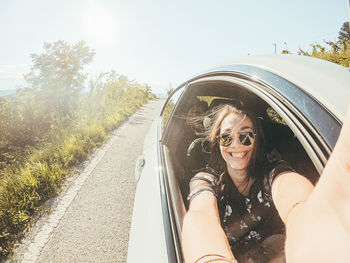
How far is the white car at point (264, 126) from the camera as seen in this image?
60 cm

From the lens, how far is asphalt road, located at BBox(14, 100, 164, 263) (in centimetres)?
185

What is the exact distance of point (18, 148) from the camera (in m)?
4.20

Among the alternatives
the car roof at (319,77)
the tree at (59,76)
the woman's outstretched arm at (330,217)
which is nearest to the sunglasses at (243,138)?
the car roof at (319,77)

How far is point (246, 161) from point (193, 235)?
69 cm

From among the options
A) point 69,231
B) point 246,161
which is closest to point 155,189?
point 246,161

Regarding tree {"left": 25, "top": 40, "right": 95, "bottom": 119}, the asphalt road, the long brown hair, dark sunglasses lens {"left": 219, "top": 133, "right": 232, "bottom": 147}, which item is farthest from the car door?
tree {"left": 25, "top": 40, "right": 95, "bottom": 119}

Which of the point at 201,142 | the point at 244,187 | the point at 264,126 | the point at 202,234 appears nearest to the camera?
the point at 202,234

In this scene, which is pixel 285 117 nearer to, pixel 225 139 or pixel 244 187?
pixel 225 139

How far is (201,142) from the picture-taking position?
5.23 ft

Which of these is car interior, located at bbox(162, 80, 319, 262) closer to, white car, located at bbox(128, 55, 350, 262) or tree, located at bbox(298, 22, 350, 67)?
white car, located at bbox(128, 55, 350, 262)

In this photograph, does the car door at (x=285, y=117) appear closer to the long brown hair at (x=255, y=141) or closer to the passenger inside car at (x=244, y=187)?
the passenger inside car at (x=244, y=187)

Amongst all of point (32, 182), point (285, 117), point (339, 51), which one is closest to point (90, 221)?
point (32, 182)

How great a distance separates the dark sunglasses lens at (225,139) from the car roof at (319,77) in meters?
0.51

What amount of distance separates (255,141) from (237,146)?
0.16 m
